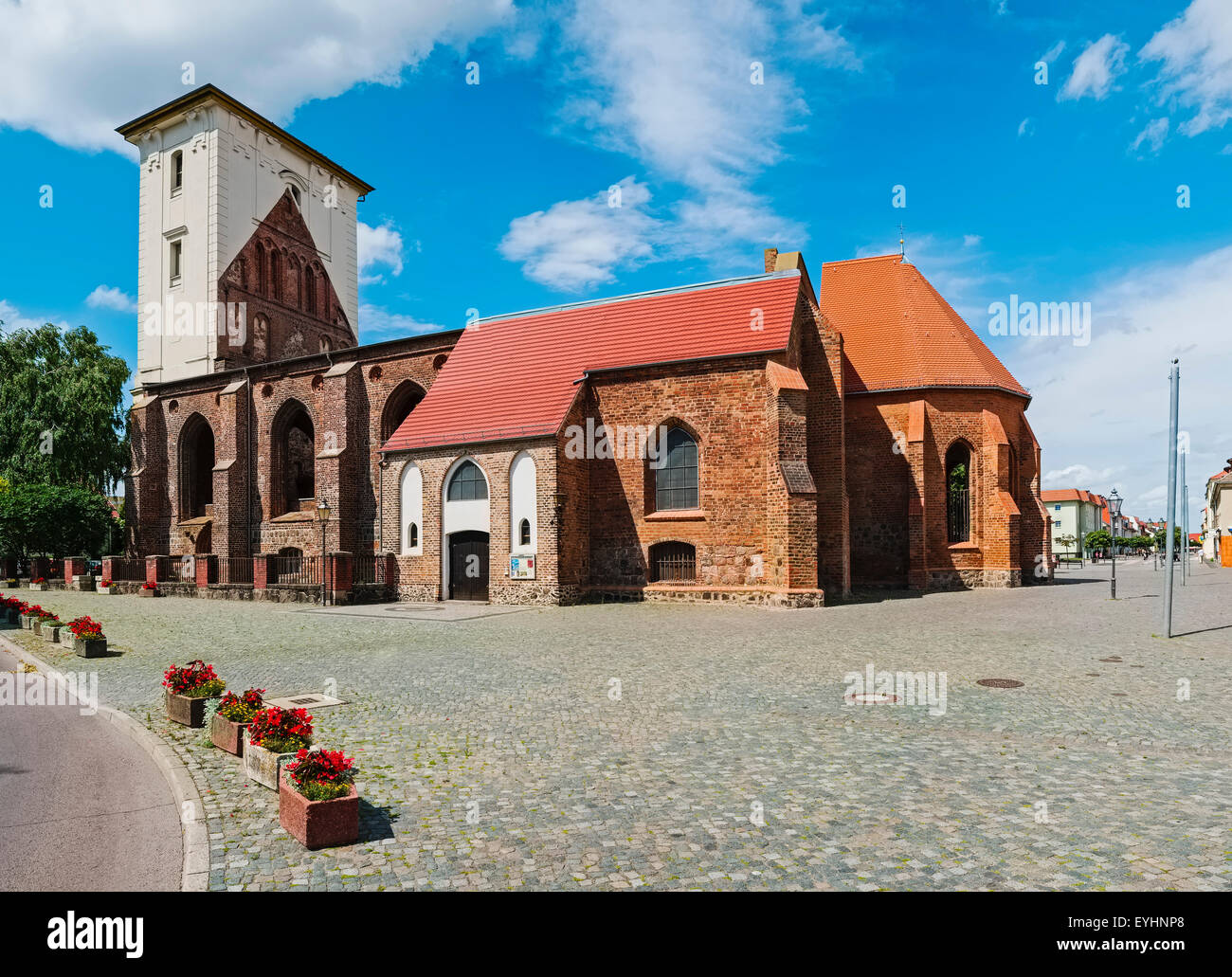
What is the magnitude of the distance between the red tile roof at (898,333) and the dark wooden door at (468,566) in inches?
545

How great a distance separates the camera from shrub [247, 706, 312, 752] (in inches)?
235

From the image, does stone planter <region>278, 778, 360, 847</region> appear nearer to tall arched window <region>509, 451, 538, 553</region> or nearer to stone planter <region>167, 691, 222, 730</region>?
stone planter <region>167, 691, 222, 730</region>

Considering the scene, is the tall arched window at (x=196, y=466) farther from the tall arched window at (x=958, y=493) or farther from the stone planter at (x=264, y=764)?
the stone planter at (x=264, y=764)

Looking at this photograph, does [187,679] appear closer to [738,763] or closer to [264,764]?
[264,764]

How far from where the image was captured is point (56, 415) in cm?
4050

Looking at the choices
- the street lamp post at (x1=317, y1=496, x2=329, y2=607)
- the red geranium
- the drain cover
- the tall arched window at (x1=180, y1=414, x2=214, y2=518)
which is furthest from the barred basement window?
the tall arched window at (x1=180, y1=414, x2=214, y2=518)

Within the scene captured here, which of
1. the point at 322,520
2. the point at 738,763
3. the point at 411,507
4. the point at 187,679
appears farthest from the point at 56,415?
the point at 738,763

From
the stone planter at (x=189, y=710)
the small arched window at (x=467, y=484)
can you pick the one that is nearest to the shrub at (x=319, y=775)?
the stone planter at (x=189, y=710)

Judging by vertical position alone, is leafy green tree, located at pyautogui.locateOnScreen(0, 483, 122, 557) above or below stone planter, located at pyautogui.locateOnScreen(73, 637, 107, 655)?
above

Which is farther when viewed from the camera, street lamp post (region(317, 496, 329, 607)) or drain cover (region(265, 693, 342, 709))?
street lamp post (region(317, 496, 329, 607))

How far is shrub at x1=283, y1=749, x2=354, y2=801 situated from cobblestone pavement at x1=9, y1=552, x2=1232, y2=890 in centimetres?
34

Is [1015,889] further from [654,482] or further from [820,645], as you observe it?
[654,482]

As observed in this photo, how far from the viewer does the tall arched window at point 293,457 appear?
3378 centimetres

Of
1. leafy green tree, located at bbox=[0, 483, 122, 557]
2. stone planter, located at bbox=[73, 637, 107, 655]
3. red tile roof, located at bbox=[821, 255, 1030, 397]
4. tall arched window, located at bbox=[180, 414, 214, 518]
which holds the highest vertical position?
red tile roof, located at bbox=[821, 255, 1030, 397]
